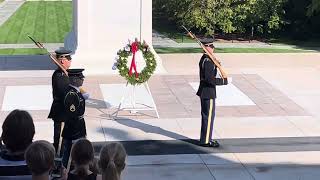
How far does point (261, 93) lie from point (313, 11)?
11696 mm

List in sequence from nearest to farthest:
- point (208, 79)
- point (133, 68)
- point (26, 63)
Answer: point (208, 79) → point (133, 68) → point (26, 63)

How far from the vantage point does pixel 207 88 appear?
8961mm

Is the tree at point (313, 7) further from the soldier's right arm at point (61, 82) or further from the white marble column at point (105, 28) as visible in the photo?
the soldier's right arm at point (61, 82)

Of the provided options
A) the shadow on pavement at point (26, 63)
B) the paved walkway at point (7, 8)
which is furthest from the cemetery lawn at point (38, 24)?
the shadow on pavement at point (26, 63)

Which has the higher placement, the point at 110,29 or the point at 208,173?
the point at 110,29

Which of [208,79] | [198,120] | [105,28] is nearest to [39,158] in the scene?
[208,79]

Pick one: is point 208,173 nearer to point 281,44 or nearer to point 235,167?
point 235,167

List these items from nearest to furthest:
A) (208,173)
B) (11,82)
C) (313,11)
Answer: (208,173) < (11,82) < (313,11)

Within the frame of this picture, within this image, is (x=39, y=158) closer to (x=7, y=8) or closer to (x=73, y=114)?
(x=73, y=114)

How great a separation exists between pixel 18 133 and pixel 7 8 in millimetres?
33629

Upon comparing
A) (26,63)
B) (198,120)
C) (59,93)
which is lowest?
(198,120)

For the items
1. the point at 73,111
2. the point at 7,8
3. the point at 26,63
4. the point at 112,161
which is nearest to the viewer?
the point at 112,161

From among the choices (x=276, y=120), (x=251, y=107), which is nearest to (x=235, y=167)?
(x=276, y=120)

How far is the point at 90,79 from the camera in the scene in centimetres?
1465
